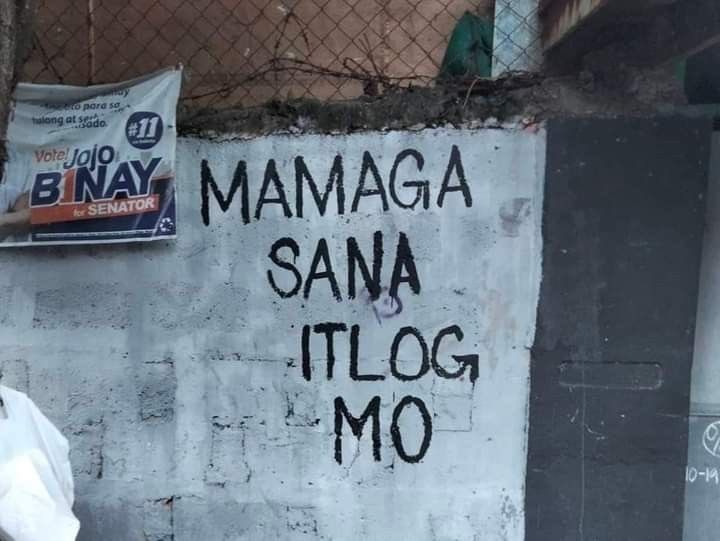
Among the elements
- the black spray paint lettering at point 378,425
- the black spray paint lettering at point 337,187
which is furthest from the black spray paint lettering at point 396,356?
the black spray paint lettering at point 337,187

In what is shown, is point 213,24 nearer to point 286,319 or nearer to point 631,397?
point 286,319

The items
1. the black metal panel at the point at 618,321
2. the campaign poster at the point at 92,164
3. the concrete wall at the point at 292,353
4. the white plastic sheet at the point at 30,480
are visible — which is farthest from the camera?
the campaign poster at the point at 92,164

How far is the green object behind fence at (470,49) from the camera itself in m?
3.75

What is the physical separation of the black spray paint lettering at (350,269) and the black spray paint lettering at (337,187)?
0.48 feet

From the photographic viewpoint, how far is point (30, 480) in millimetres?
2654

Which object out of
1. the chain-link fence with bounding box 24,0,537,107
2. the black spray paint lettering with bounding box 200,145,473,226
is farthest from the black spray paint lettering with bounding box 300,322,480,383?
the chain-link fence with bounding box 24,0,537,107

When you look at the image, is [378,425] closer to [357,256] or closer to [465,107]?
[357,256]

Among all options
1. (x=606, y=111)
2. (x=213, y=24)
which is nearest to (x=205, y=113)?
(x=213, y=24)

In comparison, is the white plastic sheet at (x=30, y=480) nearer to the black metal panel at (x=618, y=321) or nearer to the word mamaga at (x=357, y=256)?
the word mamaga at (x=357, y=256)

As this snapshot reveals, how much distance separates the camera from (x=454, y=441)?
3.38 m

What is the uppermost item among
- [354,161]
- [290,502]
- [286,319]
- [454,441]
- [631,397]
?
[354,161]

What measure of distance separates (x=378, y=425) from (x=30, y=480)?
1.42 meters

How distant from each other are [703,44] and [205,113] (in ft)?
6.79

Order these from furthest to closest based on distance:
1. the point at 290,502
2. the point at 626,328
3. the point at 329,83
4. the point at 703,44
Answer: the point at 329,83
the point at 290,502
the point at 626,328
the point at 703,44
